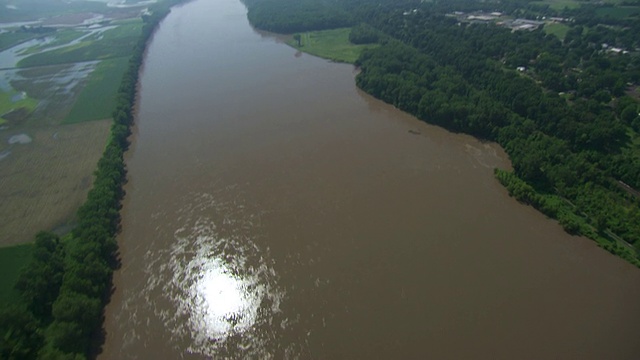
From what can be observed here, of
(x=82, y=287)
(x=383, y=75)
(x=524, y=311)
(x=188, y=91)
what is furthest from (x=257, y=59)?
(x=524, y=311)

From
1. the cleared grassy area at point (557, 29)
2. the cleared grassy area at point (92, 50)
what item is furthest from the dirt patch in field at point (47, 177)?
the cleared grassy area at point (557, 29)

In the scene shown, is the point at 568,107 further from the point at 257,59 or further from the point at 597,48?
the point at 257,59

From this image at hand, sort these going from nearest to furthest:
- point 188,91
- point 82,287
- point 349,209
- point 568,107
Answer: point 82,287, point 349,209, point 568,107, point 188,91

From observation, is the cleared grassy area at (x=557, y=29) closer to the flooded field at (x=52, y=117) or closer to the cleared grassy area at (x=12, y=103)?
the flooded field at (x=52, y=117)

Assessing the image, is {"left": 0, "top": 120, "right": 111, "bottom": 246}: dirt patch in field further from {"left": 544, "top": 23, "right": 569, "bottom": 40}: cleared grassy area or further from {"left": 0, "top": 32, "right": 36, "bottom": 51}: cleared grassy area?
{"left": 544, "top": 23, "right": 569, "bottom": 40}: cleared grassy area

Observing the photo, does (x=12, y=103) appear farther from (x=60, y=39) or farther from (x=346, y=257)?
(x=346, y=257)

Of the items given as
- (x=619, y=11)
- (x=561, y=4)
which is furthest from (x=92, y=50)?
(x=619, y=11)
